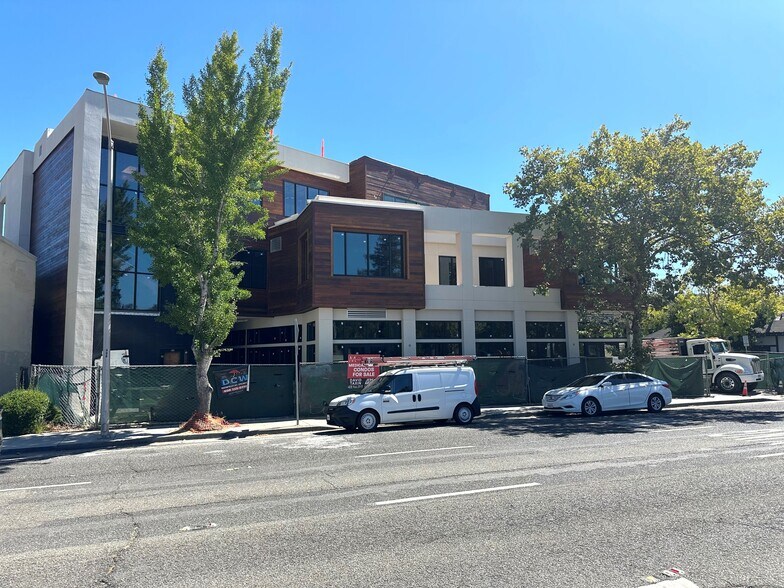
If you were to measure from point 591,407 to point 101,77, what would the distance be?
17.4m

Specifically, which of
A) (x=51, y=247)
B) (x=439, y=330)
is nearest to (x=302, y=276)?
Result: (x=439, y=330)

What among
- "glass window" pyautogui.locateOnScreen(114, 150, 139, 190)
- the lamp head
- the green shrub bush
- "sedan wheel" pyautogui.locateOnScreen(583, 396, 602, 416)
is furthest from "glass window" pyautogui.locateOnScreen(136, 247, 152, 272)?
"sedan wheel" pyautogui.locateOnScreen(583, 396, 602, 416)

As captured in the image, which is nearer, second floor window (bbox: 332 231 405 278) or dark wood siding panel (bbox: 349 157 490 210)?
second floor window (bbox: 332 231 405 278)

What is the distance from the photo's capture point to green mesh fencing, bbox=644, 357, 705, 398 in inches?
981

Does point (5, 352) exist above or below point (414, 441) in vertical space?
above

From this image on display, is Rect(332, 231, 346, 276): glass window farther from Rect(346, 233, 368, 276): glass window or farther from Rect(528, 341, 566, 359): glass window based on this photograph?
Rect(528, 341, 566, 359): glass window

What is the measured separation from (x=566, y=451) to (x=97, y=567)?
8.74 metres

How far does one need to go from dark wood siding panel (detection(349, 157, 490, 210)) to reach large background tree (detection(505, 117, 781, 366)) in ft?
33.3

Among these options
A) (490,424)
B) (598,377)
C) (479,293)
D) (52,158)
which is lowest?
(490,424)

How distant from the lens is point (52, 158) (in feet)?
85.9

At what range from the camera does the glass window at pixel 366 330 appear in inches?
913

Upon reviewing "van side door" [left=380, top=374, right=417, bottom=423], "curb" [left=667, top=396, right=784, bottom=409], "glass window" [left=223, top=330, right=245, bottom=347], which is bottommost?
"curb" [left=667, top=396, right=784, bottom=409]

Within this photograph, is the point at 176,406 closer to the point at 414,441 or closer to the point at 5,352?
the point at 414,441

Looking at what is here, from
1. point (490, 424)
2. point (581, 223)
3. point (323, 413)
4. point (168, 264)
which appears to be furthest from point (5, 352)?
→ point (581, 223)
